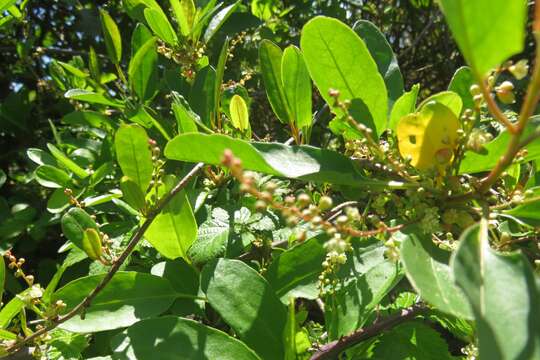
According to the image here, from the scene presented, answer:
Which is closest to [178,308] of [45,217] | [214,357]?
[214,357]

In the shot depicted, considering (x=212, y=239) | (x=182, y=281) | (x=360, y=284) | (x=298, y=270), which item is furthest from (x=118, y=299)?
(x=360, y=284)

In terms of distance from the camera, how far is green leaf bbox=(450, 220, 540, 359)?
2.10ft

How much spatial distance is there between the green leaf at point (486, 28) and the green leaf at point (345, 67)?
0.33 meters

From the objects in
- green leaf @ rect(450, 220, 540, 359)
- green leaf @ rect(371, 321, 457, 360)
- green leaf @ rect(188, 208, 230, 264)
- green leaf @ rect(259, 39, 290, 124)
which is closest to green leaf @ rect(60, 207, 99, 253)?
green leaf @ rect(188, 208, 230, 264)

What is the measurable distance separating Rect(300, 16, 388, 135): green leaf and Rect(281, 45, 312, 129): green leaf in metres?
0.19

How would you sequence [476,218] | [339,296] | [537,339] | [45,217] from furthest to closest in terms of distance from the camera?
[45,217]
[339,296]
[476,218]
[537,339]

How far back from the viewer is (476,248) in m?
0.75

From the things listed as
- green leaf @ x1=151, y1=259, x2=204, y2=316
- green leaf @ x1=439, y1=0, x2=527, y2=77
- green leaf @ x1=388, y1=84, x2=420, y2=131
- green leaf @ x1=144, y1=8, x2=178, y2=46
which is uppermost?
green leaf @ x1=439, y1=0, x2=527, y2=77

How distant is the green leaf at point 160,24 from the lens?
1.62 metres

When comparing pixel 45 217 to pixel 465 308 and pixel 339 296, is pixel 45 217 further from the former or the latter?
pixel 465 308

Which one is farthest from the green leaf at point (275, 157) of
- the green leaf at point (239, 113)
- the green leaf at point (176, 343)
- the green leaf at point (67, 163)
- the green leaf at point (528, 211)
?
the green leaf at point (67, 163)

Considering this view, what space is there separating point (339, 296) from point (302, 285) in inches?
3.5

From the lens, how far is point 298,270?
1.26 m

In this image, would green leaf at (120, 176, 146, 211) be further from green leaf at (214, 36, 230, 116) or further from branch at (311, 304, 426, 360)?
branch at (311, 304, 426, 360)
